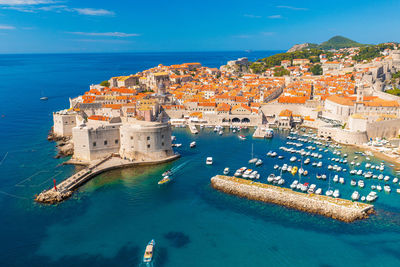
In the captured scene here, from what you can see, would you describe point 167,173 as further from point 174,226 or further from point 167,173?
point 174,226

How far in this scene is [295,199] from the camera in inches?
798

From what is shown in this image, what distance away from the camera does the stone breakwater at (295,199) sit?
18750 mm

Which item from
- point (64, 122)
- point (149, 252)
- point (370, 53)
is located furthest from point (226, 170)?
point (370, 53)

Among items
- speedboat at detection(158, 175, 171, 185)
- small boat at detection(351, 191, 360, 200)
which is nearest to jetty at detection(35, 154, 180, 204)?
speedboat at detection(158, 175, 171, 185)

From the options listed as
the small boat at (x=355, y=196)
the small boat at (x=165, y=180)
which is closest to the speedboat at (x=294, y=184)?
the small boat at (x=355, y=196)

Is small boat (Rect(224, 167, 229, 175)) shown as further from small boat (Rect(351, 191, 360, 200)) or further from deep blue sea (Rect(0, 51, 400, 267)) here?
small boat (Rect(351, 191, 360, 200))

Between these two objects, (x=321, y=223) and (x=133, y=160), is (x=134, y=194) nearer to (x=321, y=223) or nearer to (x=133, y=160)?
(x=133, y=160)

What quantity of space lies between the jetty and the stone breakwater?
7.82 m

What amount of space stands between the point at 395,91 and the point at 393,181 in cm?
2896

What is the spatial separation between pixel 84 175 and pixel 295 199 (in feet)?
53.5

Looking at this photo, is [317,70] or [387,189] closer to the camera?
[387,189]

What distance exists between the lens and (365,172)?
25312 millimetres

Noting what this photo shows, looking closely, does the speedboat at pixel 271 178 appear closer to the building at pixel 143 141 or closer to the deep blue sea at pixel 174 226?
the deep blue sea at pixel 174 226

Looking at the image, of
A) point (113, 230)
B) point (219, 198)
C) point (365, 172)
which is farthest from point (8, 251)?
point (365, 172)
